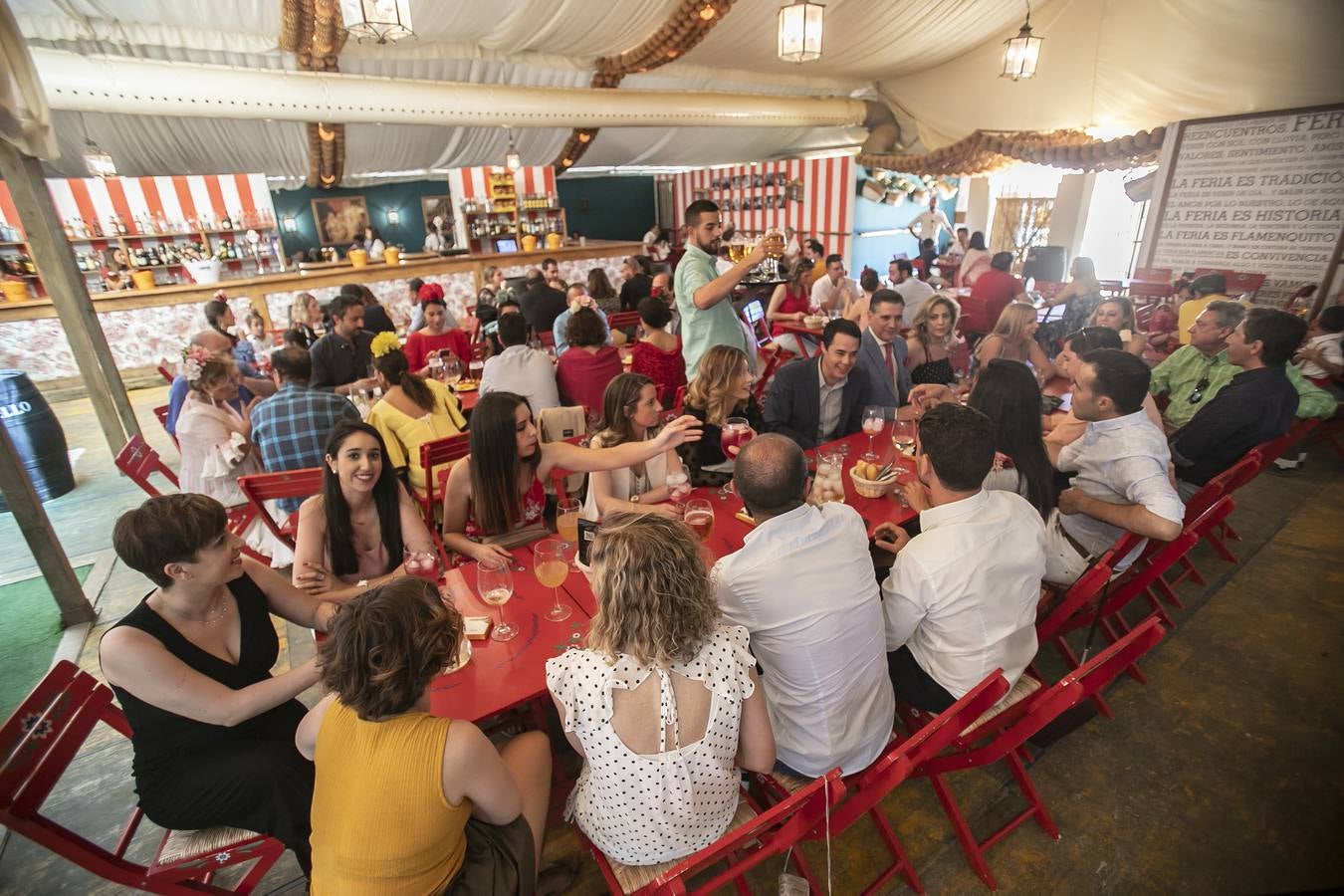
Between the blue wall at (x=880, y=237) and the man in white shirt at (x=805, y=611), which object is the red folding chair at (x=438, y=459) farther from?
the blue wall at (x=880, y=237)

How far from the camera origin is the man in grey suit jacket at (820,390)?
359cm

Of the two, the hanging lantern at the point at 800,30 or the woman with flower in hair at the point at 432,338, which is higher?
the hanging lantern at the point at 800,30

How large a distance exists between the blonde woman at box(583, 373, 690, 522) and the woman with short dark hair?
4.29ft

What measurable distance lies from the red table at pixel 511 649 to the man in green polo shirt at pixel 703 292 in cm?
230

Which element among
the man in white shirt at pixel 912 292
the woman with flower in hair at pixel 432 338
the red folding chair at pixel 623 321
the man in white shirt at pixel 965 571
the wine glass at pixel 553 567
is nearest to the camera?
the man in white shirt at pixel 965 571

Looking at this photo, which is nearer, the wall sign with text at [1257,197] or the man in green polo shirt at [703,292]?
the man in green polo shirt at [703,292]

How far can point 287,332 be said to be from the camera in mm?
5320

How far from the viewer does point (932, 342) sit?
15.0 ft

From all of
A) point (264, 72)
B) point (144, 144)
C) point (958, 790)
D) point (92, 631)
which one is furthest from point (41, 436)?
point (958, 790)

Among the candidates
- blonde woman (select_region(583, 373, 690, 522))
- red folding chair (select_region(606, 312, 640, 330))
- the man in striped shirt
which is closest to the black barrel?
the man in striped shirt

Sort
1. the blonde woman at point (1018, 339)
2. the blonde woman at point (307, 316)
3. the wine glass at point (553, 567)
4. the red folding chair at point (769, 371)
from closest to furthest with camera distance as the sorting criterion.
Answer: the wine glass at point (553, 567) → the blonde woman at point (1018, 339) → the red folding chair at point (769, 371) → the blonde woman at point (307, 316)

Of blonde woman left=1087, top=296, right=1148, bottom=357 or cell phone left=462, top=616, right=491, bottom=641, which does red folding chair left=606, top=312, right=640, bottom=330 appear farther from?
cell phone left=462, top=616, right=491, bottom=641

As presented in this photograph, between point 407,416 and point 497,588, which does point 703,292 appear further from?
point 497,588

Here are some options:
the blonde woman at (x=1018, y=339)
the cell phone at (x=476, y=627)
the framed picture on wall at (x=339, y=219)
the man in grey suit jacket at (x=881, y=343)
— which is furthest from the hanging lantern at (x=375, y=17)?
the framed picture on wall at (x=339, y=219)
